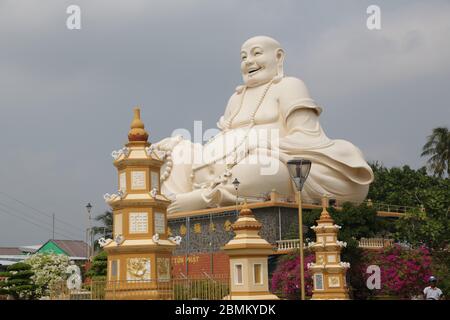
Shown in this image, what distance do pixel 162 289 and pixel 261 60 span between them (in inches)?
682

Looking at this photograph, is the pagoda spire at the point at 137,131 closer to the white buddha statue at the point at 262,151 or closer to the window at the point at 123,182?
the window at the point at 123,182

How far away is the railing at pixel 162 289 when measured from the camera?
1277 centimetres

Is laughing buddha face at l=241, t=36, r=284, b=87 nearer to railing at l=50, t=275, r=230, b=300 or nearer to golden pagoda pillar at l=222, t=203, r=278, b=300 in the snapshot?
railing at l=50, t=275, r=230, b=300

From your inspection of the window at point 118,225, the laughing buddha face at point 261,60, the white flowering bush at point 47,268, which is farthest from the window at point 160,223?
the laughing buddha face at point 261,60

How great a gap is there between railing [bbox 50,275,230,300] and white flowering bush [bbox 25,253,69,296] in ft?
48.7

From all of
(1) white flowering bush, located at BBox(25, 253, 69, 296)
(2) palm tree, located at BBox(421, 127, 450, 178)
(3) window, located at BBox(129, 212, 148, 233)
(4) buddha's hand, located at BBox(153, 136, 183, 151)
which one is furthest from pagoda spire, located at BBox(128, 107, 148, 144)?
(2) palm tree, located at BBox(421, 127, 450, 178)

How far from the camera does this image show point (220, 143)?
28.0 metres

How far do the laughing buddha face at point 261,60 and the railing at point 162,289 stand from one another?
16.7 meters

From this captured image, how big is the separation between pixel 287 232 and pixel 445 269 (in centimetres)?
615

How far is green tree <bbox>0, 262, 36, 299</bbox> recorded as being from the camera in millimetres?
23844

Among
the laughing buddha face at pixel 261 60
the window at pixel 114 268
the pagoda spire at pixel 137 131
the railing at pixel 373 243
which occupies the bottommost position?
the window at pixel 114 268

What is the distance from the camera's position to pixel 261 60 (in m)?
28.9

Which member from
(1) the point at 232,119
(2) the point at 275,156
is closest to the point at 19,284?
(2) the point at 275,156

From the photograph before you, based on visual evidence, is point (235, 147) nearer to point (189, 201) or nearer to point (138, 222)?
point (189, 201)
